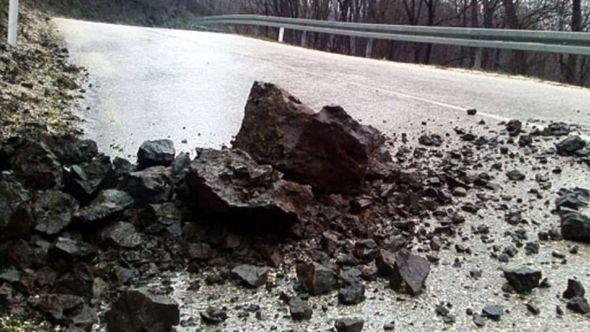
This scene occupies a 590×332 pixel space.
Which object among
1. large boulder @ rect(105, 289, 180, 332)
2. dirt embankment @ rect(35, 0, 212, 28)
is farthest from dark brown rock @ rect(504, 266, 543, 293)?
dirt embankment @ rect(35, 0, 212, 28)

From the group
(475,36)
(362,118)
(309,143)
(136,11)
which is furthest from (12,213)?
(136,11)

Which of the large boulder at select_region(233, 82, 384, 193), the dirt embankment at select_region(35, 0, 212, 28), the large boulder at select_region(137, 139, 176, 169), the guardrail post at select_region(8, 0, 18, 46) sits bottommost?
the large boulder at select_region(137, 139, 176, 169)

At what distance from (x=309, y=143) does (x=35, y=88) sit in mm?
2864

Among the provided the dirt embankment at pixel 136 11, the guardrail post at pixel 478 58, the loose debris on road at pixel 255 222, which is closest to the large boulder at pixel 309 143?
the loose debris on road at pixel 255 222

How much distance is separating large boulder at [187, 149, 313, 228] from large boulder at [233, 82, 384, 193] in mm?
297

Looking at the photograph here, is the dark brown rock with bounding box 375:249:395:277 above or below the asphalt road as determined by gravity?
below

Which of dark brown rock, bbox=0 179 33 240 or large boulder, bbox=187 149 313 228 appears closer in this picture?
dark brown rock, bbox=0 179 33 240

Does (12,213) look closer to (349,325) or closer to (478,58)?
(349,325)

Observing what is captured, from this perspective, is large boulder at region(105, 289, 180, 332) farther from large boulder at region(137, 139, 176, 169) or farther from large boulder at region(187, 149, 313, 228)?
large boulder at region(137, 139, 176, 169)

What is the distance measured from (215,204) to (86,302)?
0.76 meters

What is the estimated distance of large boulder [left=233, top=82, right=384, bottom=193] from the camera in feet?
10.7

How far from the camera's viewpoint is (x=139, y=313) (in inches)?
80.5

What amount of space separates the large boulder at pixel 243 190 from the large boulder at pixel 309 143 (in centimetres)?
30

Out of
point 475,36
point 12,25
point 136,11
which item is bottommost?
point 12,25
